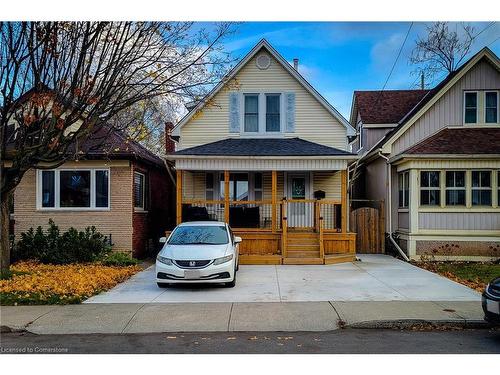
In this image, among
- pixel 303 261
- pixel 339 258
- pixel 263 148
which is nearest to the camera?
pixel 303 261

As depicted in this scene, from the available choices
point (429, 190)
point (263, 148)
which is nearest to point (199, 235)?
point (263, 148)

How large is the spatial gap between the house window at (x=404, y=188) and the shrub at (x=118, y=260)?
1001 cm

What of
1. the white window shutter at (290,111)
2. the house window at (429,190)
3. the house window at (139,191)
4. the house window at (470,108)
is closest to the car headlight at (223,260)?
the house window at (139,191)

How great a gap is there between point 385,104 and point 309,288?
14659 millimetres

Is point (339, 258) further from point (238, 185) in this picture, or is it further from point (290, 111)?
point (290, 111)

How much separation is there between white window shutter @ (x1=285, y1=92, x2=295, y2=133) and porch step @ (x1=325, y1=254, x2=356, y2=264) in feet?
18.6

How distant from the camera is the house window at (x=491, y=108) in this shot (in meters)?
17.8

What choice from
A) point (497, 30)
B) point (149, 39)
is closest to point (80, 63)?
point (149, 39)

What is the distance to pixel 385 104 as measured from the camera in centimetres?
2323

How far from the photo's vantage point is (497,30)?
13820 millimetres

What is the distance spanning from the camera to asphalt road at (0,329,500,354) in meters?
6.63

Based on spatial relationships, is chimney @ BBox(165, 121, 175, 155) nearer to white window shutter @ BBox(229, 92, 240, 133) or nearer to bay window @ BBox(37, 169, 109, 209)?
white window shutter @ BBox(229, 92, 240, 133)

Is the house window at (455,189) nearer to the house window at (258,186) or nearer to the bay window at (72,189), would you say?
the house window at (258,186)

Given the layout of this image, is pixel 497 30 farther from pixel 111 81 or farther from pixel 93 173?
pixel 93 173
